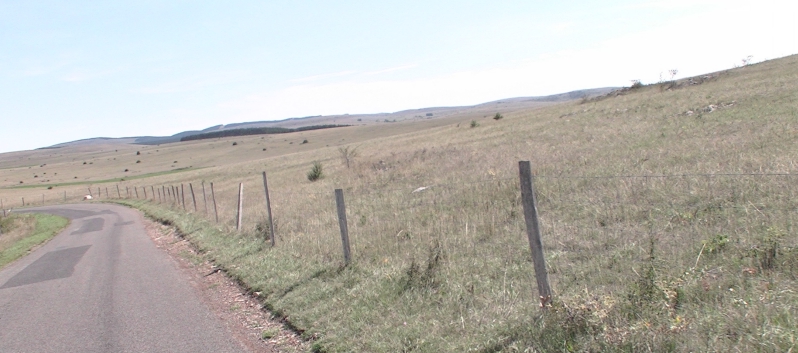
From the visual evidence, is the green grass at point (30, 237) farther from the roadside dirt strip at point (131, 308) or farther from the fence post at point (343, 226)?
the fence post at point (343, 226)

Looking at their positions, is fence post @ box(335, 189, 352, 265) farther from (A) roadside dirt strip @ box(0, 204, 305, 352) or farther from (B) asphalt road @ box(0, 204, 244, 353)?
(B) asphalt road @ box(0, 204, 244, 353)

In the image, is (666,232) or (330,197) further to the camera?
(330,197)

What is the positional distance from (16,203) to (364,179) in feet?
172

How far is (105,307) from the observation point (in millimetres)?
8812

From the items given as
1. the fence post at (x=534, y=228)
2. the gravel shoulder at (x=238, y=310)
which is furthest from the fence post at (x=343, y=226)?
the fence post at (x=534, y=228)

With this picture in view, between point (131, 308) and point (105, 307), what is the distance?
0.58m

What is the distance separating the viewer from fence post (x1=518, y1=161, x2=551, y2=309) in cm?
518

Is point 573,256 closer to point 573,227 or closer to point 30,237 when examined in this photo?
point 573,227

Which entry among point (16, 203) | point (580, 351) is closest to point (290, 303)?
point (580, 351)

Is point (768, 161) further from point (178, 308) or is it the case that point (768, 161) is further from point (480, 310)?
point (178, 308)

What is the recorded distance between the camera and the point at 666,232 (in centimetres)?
A: 695

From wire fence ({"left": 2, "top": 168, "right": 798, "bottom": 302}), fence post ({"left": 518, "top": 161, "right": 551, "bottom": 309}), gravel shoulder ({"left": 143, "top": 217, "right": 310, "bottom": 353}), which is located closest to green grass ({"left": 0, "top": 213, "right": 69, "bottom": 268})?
gravel shoulder ({"left": 143, "top": 217, "right": 310, "bottom": 353})

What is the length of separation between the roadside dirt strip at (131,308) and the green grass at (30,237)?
3.52 meters

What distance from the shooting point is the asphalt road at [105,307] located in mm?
6926
